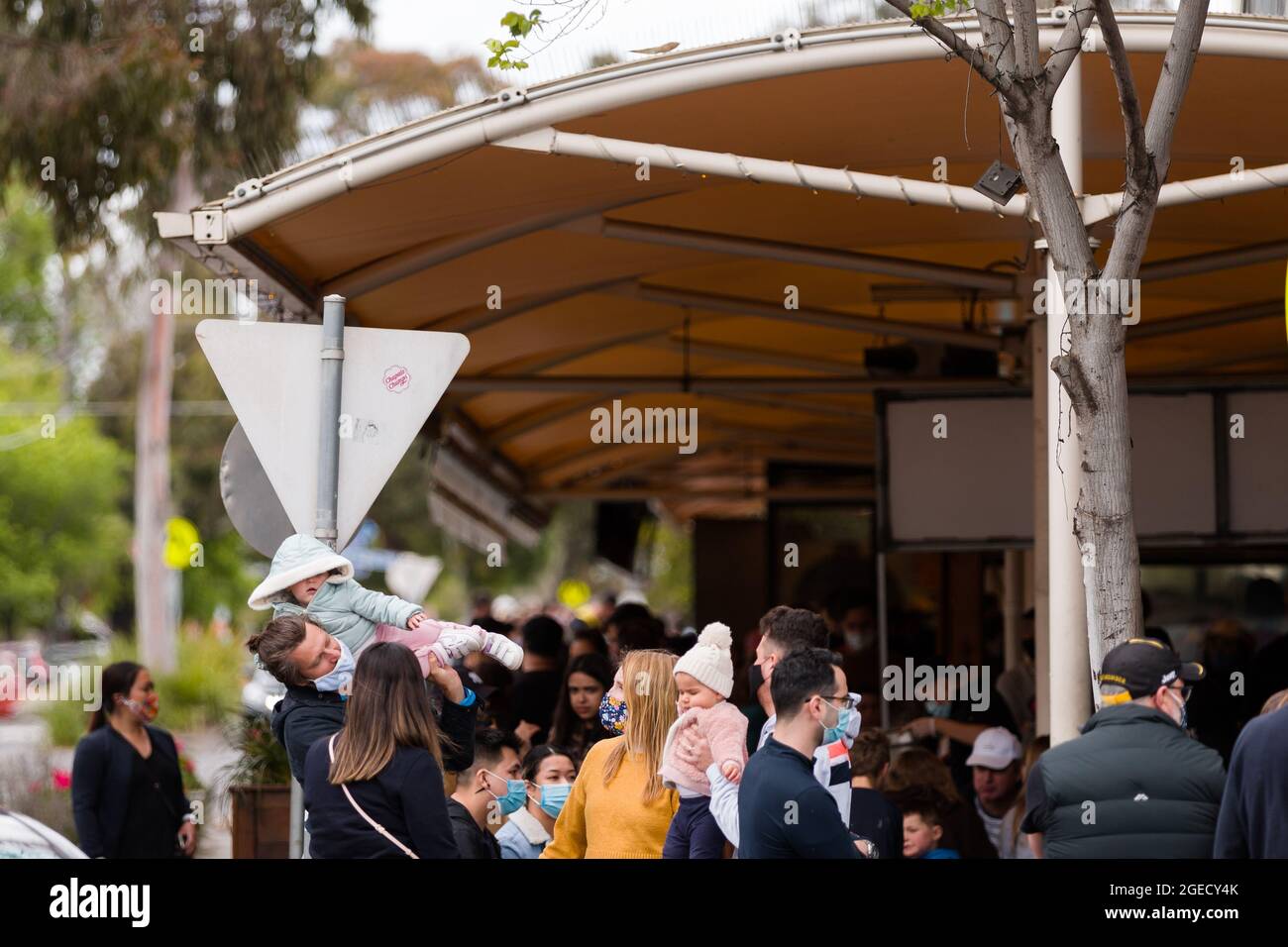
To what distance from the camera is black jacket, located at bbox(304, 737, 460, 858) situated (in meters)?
4.62

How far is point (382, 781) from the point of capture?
15.2 ft

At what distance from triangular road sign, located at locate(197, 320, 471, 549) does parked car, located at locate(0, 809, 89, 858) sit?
5.43 ft

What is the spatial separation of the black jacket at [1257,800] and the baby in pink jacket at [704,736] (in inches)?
59.5

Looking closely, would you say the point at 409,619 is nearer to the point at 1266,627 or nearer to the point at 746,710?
the point at 746,710

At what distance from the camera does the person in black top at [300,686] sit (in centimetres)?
493

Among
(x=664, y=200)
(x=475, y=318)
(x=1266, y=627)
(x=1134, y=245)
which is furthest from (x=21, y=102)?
(x=1134, y=245)

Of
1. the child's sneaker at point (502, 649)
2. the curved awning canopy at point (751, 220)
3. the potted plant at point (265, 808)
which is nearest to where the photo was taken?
the child's sneaker at point (502, 649)

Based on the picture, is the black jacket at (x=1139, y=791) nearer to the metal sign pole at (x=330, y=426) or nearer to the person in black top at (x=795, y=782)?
the person in black top at (x=795, y=782)

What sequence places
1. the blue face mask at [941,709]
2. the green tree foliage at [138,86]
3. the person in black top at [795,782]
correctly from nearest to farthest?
1. the person in black top at [795,782]
2. the blue face mask at [941,709]
3. the green tree foliage at [138,86]

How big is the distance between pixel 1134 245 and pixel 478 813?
8.95 ft

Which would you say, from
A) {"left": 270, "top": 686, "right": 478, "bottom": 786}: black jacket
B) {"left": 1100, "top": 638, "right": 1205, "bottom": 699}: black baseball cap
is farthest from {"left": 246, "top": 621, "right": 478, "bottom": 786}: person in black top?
{"left": 1100, "top": 638, "right": 1205, "bottom": 699}: black baseball cap

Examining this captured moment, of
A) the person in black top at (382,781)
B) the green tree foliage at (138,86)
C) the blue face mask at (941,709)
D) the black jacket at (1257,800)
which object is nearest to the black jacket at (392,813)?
the person in black top at (382,781)

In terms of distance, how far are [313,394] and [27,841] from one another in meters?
2.03

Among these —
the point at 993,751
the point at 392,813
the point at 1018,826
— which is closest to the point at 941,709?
the point at 993,751
